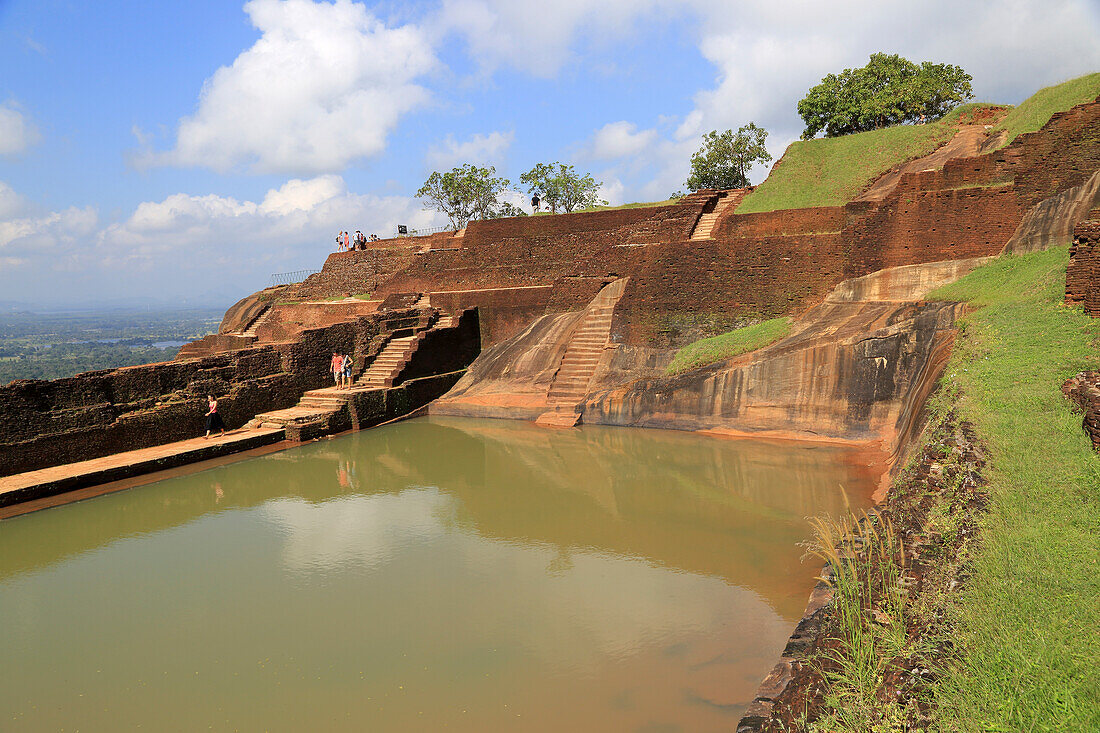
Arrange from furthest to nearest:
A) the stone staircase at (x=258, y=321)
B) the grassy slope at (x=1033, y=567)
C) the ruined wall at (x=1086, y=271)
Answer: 1. the stone staircase at (x=258, y=321)
2. the ruined wall at (x=1086, y=271)
3. the grassy slope at (x=1033, y=567)

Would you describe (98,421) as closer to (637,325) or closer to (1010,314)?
(637,325)

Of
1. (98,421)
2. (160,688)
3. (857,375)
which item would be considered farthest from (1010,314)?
(98,421)

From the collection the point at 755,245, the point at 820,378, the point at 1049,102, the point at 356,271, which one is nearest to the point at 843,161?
the point at 1049,102

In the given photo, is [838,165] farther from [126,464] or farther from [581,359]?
[126,464]

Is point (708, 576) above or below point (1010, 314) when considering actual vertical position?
below

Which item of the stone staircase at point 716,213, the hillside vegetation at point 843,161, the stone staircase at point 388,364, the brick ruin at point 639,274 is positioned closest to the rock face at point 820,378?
the brick ruin at point 639,274

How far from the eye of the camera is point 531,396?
13.9 m

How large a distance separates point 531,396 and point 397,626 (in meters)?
8.96

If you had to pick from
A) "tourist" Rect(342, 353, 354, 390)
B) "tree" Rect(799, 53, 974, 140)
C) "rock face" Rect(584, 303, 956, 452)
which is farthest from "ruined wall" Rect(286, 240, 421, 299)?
"tree" Rect(799, 53, 974, 140)

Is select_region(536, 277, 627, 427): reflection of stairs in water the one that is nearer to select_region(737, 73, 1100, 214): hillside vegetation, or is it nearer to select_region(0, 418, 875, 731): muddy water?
select_region(0, 418, 875, 731): muddy water

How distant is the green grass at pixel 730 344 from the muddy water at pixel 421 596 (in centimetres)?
221

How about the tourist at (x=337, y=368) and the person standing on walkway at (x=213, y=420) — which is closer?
the person standing on walkway at (x=213, y=420)

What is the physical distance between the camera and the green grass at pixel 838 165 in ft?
51.4

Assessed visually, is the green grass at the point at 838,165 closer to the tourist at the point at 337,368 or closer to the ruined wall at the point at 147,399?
the tourist at the point at 337,368
